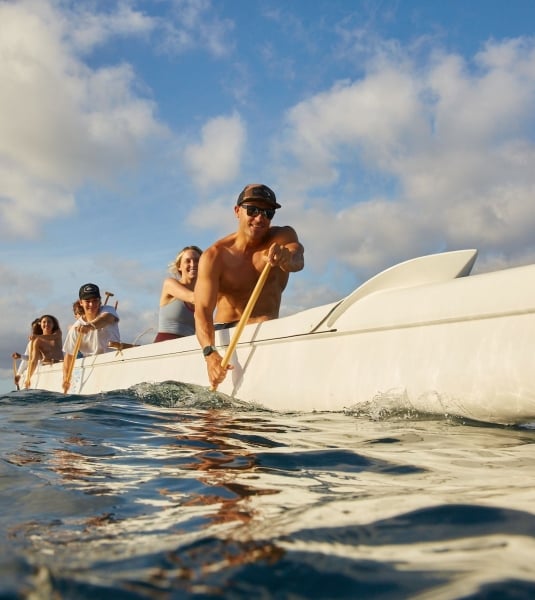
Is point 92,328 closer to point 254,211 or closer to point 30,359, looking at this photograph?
point 30,359

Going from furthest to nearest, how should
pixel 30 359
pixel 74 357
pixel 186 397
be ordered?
pixel 30 359 < pixel 74 357 < pixel 186 397

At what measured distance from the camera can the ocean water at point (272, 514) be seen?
37.8 inches

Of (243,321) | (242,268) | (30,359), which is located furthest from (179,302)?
(30,359)

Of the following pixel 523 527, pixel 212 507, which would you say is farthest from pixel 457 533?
pixel 212 507

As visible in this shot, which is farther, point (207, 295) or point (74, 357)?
point (74, 357)

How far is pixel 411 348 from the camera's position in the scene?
11.1 feet

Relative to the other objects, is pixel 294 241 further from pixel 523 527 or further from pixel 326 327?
pixel 523 527

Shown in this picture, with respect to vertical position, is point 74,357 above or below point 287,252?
below

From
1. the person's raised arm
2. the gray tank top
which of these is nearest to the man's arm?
the person's raised arm

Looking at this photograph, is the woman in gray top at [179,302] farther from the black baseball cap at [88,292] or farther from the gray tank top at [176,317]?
the black baseball cap at [88,292]

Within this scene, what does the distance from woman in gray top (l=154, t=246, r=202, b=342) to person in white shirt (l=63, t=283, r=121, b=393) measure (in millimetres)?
2103

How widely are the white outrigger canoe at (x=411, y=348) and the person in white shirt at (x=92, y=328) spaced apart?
4597mm

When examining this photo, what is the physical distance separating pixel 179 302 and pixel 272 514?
19.0ft

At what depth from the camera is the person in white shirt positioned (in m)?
9.07
